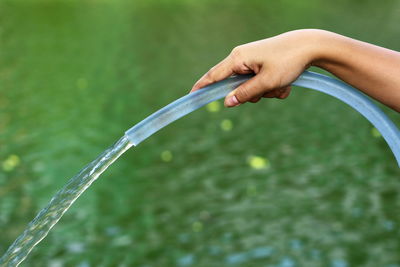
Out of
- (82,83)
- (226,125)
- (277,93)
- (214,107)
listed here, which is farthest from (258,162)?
(277,93)

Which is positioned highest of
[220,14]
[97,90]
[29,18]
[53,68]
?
[29,18]

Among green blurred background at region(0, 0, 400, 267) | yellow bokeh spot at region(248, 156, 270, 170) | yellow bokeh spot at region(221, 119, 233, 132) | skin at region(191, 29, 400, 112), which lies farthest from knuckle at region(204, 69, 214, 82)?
yellow bokeh spot at region(221, 119, 233, 132)

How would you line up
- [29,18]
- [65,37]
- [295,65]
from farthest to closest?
1. [29,18]
2. [65,37]
3. [295,65]

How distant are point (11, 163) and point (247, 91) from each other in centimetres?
483

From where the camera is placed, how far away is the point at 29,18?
1616 cm

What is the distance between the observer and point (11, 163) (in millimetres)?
5844

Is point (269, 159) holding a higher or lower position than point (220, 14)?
lower

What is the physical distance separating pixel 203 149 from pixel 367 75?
490cm

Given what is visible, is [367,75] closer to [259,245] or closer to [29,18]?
[259,245]

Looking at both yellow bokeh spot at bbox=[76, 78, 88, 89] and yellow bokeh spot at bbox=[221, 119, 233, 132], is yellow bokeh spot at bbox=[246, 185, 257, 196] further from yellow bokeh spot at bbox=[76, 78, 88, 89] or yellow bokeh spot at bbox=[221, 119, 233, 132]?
yellow bokeh spot at bbox=[76, 78, 88, 89]

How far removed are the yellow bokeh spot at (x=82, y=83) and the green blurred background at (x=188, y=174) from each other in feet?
0.15

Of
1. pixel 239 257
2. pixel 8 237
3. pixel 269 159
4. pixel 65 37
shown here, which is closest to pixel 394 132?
pixel 239 257

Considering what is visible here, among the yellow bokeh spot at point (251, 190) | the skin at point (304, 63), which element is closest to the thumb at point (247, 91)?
the skin at point (304, 63)

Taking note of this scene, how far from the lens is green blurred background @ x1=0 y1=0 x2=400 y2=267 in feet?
14.7
